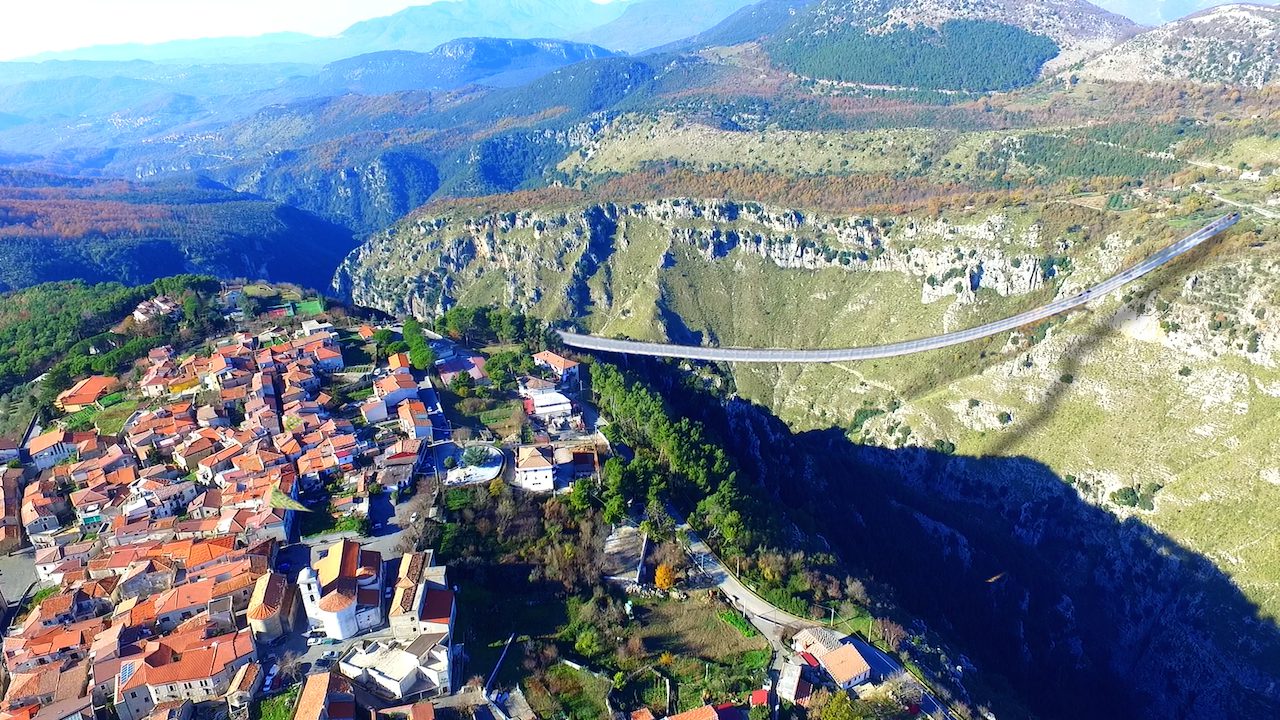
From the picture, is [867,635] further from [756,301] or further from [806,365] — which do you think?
[756,301]

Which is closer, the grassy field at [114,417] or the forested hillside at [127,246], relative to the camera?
the grassy field at [114,417]

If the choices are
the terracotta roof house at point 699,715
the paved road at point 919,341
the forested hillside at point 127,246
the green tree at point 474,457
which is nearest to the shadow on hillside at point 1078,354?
the paved road at point 919,341

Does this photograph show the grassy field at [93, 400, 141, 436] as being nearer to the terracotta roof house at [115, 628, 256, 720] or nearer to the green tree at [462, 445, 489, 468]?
the green tree at [462, 445, 489, 468]

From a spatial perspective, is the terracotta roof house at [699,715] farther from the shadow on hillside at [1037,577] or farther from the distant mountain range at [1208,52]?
the distant mountain range at [1208,52]

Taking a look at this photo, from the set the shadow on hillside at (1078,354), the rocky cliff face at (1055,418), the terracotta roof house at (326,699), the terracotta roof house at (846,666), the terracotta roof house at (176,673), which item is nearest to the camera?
the terracotta roof house at (326,699)

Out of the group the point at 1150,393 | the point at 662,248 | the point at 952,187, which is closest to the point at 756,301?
the point at 662,248

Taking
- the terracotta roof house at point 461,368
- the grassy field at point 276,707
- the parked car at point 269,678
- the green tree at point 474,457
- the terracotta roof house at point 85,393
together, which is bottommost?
the grassy field at point 276,707

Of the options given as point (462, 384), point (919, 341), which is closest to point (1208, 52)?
point (919, 341)
